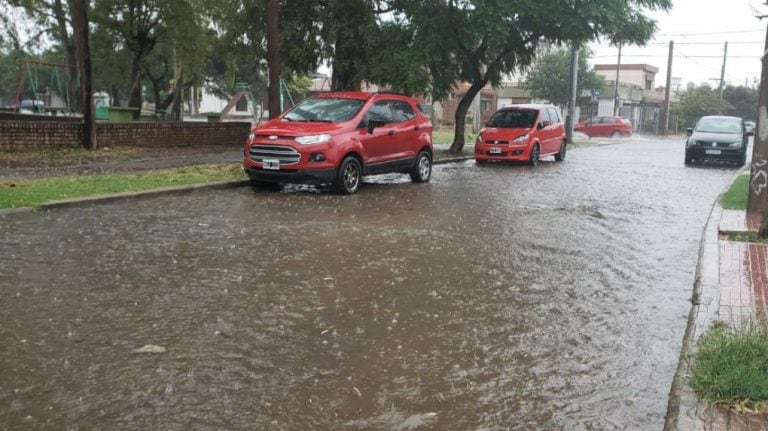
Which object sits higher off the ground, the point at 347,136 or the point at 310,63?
the point at 310,63

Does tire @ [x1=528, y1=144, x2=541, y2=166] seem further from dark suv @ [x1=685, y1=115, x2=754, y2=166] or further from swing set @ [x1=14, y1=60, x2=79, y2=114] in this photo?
swing set @ [x1=14, y1=60, x2=79, y2=114]

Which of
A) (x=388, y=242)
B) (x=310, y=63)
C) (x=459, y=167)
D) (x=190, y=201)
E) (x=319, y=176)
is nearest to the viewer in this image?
(x=388, y=242)

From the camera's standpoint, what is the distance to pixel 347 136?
1251 cm

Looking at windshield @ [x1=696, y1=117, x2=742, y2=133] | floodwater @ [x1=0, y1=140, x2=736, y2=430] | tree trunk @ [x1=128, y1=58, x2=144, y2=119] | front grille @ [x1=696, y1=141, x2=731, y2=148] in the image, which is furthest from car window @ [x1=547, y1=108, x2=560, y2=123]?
tree trunk @ [x1=128, y1=58, x2=144, y2=119]

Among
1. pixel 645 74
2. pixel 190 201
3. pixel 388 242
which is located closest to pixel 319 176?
pixel 190 201

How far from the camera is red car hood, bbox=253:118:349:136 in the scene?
12141 mm

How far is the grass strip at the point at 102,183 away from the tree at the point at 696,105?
58.7 meters

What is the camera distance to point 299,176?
1201 cm

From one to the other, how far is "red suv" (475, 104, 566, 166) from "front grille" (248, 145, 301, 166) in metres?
9.20

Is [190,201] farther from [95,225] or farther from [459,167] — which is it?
[459,167]

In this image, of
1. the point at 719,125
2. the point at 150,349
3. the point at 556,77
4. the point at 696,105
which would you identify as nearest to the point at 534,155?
the point at 719,125

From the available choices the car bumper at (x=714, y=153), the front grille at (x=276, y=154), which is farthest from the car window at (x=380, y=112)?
the car bumper at (x=714, y=153)

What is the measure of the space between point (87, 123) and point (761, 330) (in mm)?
16834

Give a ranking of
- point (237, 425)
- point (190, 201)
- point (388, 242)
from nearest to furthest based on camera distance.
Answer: point (237, 425)
point (388, 242)
point (190, 201)
